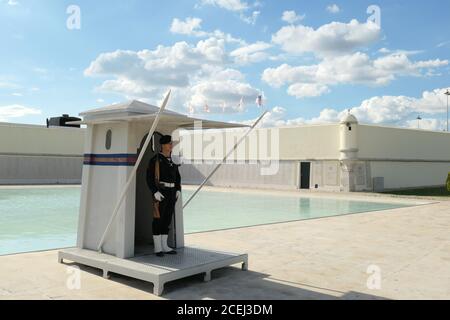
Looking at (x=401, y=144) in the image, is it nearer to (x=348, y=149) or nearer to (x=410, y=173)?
(x=410, y=173)

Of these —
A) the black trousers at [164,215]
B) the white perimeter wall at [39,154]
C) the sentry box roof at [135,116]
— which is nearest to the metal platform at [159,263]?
the black trousers at [164,215]

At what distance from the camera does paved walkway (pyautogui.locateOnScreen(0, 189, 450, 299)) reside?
16.5 feet

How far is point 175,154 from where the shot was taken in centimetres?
644

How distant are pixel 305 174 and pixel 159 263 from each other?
24086 mm

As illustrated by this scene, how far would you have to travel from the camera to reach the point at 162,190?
6035 millimetres

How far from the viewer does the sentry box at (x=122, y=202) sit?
221 inches

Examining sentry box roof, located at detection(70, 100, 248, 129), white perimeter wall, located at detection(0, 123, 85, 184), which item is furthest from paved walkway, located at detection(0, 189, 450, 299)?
white perimeter wall, located at detection(0, 123, 85, 184)

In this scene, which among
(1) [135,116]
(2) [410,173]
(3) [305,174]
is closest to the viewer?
(1) [135,116]

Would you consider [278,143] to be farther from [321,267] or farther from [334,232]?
[321,267]

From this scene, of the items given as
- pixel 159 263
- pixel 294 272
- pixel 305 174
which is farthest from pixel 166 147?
pixel 305 174

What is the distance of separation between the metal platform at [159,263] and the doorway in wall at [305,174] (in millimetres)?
22865

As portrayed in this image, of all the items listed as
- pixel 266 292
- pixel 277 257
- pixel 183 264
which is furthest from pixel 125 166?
pixel 277 257

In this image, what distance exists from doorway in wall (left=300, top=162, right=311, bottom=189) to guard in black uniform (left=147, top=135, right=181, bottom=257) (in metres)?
23.3

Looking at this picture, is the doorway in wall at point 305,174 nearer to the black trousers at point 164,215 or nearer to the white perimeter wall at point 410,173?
the white perimeter wall at point 410,173
